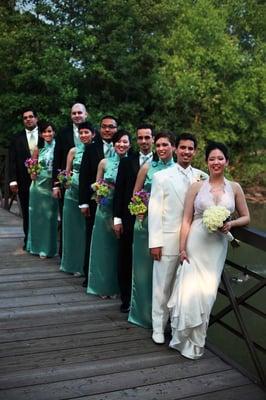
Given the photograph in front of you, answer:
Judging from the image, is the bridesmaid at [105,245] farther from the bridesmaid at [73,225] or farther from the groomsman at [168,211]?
the groomsman at [168,211]

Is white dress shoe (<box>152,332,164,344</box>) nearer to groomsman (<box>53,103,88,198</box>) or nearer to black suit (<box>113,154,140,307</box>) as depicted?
black suit (<box>113,154,140,307</box>)

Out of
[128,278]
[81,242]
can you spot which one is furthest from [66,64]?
[128,278]

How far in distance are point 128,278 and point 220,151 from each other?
1.67m

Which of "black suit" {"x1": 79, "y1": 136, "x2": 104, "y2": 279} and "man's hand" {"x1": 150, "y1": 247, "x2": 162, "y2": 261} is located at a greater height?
"black suit" {"x1": 79, "y1": 136, "x2": 104, "y2": 279}

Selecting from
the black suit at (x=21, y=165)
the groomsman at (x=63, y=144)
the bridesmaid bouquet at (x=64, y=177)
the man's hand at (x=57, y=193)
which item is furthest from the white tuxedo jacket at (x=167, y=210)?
the black suit at (x=21, y=165)

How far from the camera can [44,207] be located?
20.9 feet

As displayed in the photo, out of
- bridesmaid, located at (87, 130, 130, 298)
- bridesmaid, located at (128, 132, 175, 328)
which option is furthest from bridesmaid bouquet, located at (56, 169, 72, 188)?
bridesmaid, located at (128, 132, 175, 328)

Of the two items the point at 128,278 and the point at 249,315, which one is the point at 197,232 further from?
the point at 249,315

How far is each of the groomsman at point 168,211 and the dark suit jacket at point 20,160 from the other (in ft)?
10.2

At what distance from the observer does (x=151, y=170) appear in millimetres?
4102

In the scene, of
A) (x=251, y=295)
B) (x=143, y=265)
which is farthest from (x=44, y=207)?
(x=251, y=295)

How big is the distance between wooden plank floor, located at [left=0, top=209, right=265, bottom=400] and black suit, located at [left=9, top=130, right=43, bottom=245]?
195cm

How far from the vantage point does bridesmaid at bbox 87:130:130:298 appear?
4.79m

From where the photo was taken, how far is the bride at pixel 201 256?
3.57 m
